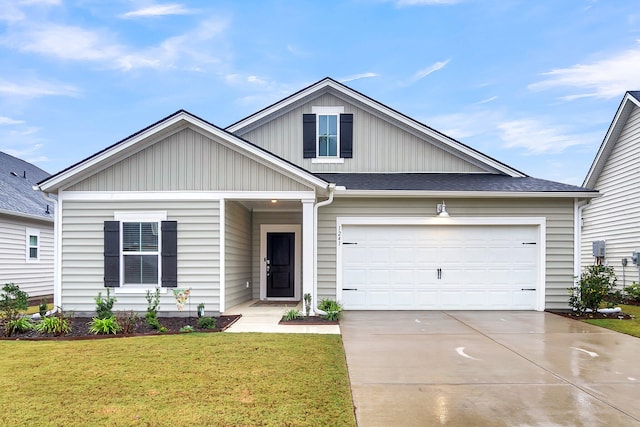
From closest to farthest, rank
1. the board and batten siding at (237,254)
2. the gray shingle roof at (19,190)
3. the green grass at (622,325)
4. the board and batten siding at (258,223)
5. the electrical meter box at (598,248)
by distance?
the green grass at (622,325) → the board and batten siding at (237,254) → the board and batten siding at (258,223) → the gray shingle roof at (19,190) → the electrical meter box at (598,248)

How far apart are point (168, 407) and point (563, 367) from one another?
4652 millimetres

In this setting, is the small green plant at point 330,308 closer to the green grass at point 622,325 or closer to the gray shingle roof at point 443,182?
the gray shingle roof at point 443,182

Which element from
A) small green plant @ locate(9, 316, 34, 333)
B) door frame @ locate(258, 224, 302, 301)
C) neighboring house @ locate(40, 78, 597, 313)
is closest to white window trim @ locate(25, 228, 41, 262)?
neighboring house @ locate(40, 78, 597, 313)

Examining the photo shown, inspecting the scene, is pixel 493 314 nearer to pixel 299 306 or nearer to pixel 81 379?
pixel 299 306

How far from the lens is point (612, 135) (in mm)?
15219

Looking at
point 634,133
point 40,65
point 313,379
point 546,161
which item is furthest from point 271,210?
point 546,161

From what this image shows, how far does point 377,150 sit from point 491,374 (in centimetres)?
807

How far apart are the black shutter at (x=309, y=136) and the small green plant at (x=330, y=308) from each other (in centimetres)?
428

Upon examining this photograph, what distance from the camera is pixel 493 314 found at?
394 inches

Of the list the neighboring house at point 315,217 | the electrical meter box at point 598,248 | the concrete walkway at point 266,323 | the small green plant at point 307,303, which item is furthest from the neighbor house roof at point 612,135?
the concrete walkway at point 266,323

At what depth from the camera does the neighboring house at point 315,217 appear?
9.38m

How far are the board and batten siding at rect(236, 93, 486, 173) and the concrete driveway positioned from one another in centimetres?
497

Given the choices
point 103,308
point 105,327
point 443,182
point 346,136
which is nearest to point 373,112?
point 346,136

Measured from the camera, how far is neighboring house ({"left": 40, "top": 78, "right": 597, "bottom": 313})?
938cm
